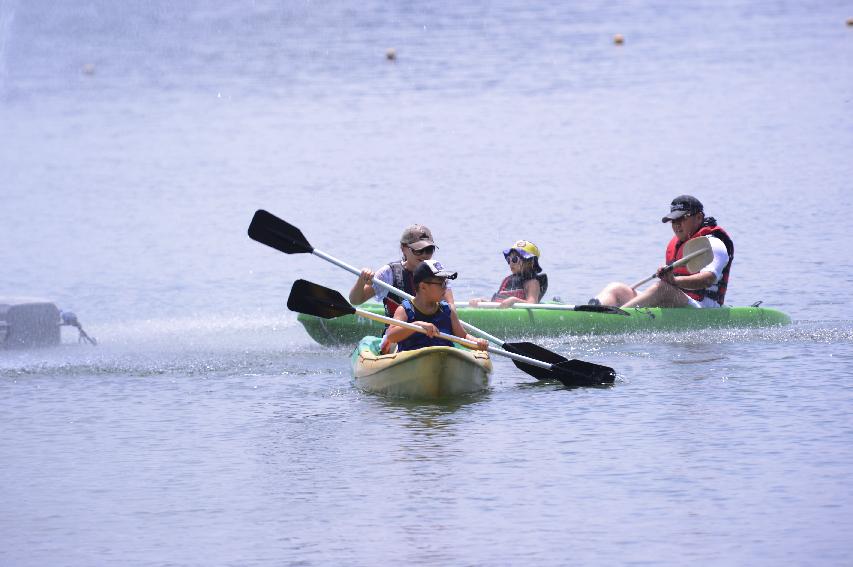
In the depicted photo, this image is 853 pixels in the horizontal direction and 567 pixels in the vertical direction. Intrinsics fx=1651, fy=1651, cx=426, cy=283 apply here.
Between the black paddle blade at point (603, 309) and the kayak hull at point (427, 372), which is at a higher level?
the black paddle blade at point (603, 309)

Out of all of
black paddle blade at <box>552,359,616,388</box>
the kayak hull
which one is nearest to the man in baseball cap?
black paddle blade at <box>552,359,616,388</box>

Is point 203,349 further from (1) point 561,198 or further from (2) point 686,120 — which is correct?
(2) point 686,120

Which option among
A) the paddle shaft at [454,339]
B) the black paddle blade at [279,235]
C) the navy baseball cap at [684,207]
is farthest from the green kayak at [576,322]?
the paddle shaft at [454,339]

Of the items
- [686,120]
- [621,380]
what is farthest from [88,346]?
[686,120]

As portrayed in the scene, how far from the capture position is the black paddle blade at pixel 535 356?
46.2ft

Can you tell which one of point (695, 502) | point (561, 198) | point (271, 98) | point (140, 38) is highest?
point (140, 38)

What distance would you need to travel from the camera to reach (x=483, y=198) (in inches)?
1135

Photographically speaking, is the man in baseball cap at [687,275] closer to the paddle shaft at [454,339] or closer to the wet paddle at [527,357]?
the wet paddle at [527,357]

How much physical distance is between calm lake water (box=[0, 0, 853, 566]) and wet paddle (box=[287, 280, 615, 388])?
247mm

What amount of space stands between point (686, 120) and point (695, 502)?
27.4 metres

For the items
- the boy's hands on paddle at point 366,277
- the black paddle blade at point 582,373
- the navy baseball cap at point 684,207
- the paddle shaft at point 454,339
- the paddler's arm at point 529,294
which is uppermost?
the navy baseball cap at point 684,207

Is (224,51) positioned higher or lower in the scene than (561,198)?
higher

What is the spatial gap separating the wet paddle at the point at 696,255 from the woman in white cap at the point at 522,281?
1.33 metres

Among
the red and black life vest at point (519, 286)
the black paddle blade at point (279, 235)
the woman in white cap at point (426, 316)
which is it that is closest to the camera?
the woman in white cap at point (426, 316)
